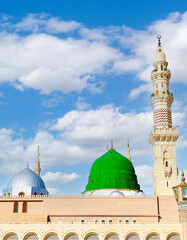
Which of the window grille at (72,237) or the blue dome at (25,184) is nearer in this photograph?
the window grille at (72,237)

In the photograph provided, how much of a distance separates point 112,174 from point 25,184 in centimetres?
1102

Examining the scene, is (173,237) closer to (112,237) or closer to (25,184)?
(112,237)

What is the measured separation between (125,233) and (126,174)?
12405 millimetres

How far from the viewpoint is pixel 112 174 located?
46406 millimetres

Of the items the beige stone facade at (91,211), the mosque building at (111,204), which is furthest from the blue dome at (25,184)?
the beige stone facade at (91,211)

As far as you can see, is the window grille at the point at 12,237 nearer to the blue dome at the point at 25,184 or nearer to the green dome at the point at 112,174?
the blue dome at the point at 25,184

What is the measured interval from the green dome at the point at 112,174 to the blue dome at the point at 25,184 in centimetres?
731

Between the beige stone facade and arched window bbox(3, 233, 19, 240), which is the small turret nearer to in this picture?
the beige stone facade

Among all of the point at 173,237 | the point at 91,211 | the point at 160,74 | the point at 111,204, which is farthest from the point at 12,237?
the point at 160,74

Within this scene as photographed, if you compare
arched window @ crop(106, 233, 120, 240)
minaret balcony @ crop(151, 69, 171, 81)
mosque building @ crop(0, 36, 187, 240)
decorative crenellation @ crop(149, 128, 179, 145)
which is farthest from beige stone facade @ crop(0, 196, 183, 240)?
minaret balcony @ crop(151, 69, 171, 81)

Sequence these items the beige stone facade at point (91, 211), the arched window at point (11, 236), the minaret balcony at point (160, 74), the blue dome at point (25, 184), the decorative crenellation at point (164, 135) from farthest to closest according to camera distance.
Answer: the minaret balcony at point (160, 74) → the decorative crenellation at point (164, 135) → the blue dome at point (25, 184) → the beige stone facade at point (91, 211) → the arched window at point (11, 236)

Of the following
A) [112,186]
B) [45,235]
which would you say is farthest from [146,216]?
[45,235]

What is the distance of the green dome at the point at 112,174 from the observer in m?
45.9

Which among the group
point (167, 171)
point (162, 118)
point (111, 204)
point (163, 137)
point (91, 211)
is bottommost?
point (91, 211)
